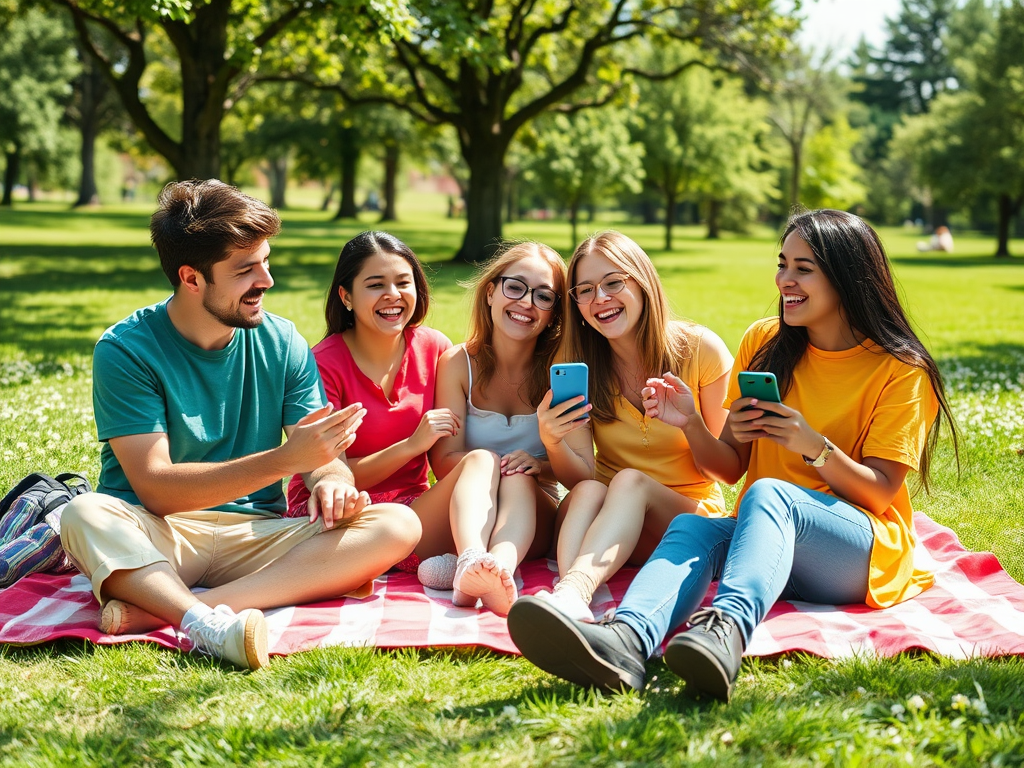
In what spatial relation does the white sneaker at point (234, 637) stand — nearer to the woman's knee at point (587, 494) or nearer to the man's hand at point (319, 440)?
the man's hand at point (319, 440)

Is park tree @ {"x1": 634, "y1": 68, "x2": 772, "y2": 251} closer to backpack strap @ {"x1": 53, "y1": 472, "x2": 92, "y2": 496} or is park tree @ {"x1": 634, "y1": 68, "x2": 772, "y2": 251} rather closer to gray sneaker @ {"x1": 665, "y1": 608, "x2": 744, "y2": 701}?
backpack strap @ {"x1": 53, "y1": 472, "x2": 92, "y2": 496}

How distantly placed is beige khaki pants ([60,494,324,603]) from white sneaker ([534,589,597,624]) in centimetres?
120


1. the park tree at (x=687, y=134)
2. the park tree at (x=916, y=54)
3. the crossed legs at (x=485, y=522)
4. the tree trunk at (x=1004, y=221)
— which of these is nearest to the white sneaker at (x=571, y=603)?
the crossed legs at (x=485, y=522)

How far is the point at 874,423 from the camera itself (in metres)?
4.05

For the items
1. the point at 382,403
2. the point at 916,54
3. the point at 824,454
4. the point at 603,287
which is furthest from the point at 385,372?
the point at 916,54

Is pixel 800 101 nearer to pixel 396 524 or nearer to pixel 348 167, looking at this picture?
pixel 348 167

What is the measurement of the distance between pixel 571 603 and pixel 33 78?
138 ft

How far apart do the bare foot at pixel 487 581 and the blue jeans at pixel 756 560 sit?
631 millimetres

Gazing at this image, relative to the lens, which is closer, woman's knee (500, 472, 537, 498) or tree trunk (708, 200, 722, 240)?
woman's knee (500, 472, 537, 498)

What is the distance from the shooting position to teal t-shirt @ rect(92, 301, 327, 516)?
397 cm

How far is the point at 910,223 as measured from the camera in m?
80.6

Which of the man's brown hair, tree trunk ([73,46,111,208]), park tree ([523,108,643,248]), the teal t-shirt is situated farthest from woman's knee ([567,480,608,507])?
tree trunk ([73,46,111,208])

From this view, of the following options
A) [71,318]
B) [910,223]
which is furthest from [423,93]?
[910,223]

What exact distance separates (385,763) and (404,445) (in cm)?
206
